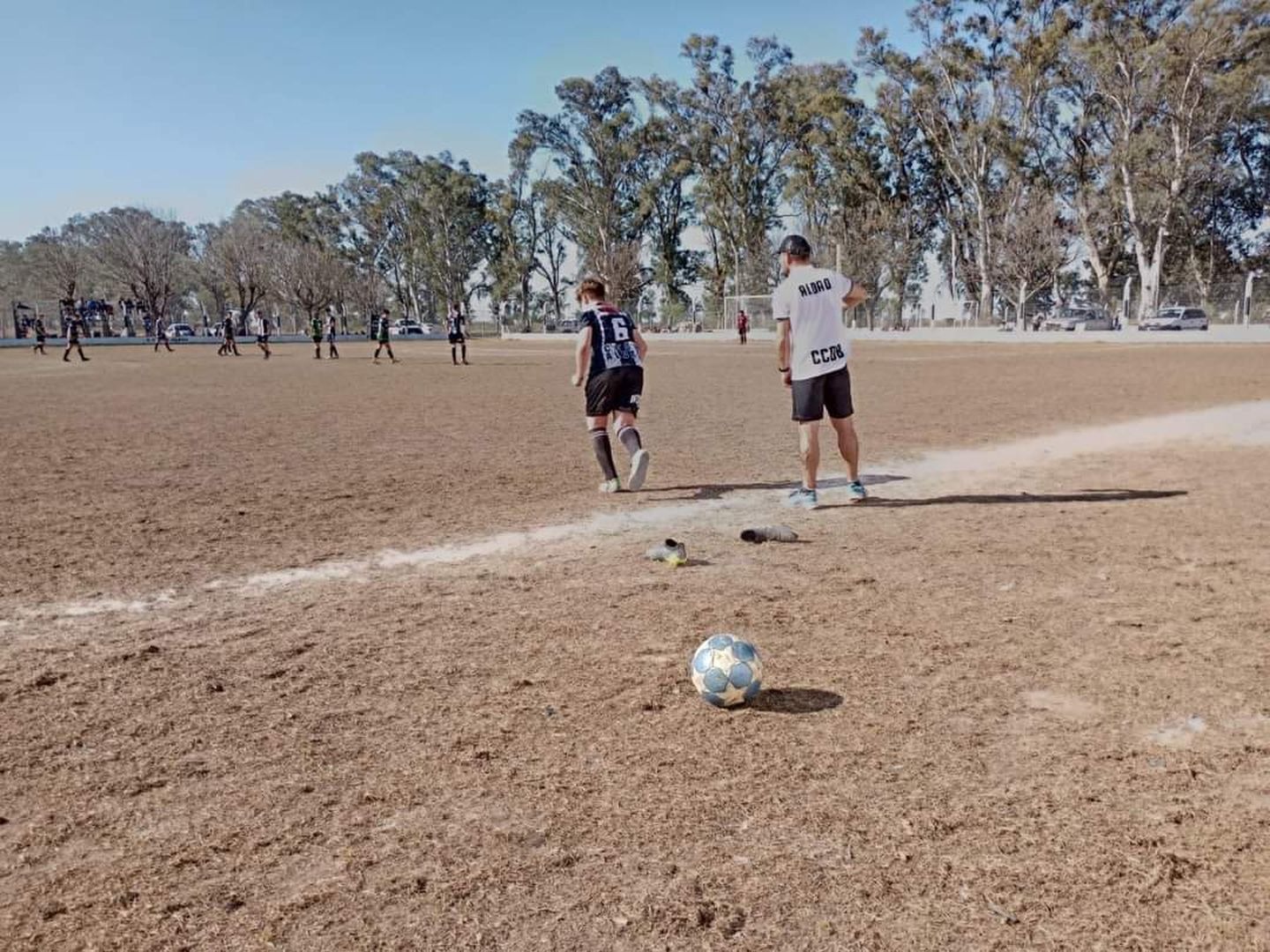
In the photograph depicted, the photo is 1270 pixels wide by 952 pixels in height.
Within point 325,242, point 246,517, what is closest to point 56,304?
point 325,242

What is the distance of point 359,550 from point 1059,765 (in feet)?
13.6

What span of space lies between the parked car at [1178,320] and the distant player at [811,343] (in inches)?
1734

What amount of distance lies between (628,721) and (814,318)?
428 centimetres

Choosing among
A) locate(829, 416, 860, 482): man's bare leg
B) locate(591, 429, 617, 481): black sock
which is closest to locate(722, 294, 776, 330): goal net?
locate(591, 429, 617, 481): black sock

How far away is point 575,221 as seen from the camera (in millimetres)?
78125

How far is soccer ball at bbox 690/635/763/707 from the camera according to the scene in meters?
3.33

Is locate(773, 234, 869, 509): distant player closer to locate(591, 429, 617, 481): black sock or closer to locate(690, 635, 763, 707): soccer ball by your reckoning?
locate(591, 429, 617, 481): black sock

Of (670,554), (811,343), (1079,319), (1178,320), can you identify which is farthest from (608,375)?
(1079,319)

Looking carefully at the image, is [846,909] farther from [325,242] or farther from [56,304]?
[325,242]

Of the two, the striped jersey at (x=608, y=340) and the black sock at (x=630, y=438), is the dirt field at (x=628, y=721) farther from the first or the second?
the striped jersey at (x=608, y=340)

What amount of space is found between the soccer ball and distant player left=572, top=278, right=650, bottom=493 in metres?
4.10

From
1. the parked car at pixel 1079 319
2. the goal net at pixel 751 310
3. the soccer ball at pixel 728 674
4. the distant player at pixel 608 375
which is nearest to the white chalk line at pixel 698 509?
the distant player at pixel 608 375

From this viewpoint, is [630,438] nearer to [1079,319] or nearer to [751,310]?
[1079,319]

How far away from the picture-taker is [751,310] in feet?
219
